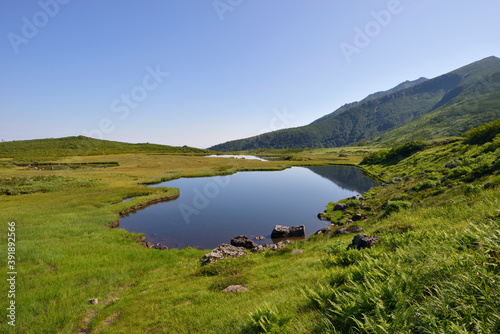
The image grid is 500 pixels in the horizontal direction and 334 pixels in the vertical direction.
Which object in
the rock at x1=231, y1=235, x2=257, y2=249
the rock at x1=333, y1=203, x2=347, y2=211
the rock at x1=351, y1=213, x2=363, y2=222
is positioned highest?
the rock at x1=231, y1=235, x2=257, y2=249

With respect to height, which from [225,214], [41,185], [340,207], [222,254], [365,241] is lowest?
[340,207]

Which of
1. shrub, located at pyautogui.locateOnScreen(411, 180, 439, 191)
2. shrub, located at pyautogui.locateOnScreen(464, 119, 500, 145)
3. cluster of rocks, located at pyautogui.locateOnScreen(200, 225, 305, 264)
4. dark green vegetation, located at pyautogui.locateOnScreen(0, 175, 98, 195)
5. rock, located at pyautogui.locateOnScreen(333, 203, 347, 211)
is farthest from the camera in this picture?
dark green vegetation, located at pyautogui.locateOnScreen(0, 175, 98, 195)

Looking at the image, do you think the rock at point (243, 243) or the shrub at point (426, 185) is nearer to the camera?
the rock at point (243, 243)

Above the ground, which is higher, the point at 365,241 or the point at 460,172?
the point at 365,241

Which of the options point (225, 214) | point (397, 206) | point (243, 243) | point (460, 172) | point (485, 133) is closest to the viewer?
point (397, 206)

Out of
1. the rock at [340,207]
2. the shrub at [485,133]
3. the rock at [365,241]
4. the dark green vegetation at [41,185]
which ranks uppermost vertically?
the dark green vegetation at [41,185]

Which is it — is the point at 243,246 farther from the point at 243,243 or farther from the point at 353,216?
the point at 353,216

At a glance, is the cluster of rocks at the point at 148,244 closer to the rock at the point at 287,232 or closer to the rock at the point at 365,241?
the rock at the point at 287,232

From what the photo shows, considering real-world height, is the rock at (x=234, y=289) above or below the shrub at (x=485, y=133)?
below

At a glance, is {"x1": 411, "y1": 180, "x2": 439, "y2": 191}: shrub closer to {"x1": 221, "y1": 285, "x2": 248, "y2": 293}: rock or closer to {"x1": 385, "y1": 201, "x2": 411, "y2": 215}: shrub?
{"x1": 385, "y1": 201, "x2": 411, "y2": 215}: shrub

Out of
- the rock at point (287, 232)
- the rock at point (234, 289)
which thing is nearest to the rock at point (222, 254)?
the rock at point (234, 289)

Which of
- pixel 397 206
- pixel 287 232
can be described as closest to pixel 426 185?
pixel 397 206

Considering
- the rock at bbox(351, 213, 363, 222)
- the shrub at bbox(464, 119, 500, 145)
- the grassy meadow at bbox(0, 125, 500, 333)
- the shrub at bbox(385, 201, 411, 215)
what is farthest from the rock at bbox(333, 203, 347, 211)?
the shrub at bbox(464, 119, 500, 145)

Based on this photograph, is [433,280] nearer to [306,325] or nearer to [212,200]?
[306,325]
